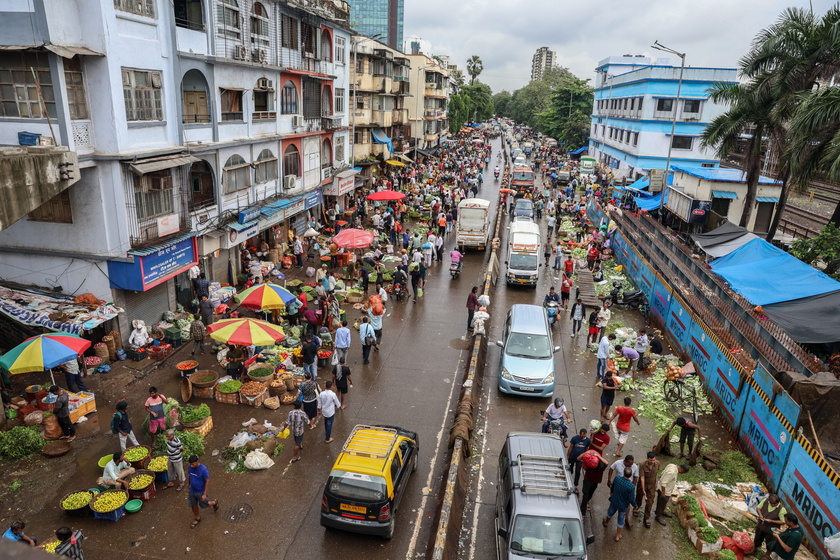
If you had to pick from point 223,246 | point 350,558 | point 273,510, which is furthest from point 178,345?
point 350,558

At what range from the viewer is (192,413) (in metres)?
12.8

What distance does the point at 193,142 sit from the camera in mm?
18172

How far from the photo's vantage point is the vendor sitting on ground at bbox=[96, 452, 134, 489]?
10.3 meters

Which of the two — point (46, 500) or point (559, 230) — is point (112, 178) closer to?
point (46, 500)

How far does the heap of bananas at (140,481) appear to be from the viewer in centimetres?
1036

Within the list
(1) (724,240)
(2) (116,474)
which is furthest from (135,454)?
(1) (724,240)

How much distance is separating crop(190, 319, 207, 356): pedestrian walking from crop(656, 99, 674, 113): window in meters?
43.8

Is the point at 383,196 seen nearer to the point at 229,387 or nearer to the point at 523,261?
the point at 523,261

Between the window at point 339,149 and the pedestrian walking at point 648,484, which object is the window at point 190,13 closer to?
the window at point 339,149

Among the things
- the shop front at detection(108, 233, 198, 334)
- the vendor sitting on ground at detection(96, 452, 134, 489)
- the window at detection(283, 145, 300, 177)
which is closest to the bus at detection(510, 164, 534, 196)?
the window at detection(283, 145, 300, 177)

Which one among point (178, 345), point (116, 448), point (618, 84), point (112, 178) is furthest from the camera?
point (618, 84)

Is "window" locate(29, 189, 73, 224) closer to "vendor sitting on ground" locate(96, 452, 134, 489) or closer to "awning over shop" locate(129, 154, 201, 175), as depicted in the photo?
"awning over shop" locate(129, 154, 201, 175)

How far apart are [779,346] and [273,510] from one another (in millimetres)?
12636

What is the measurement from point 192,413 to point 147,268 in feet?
17.0
